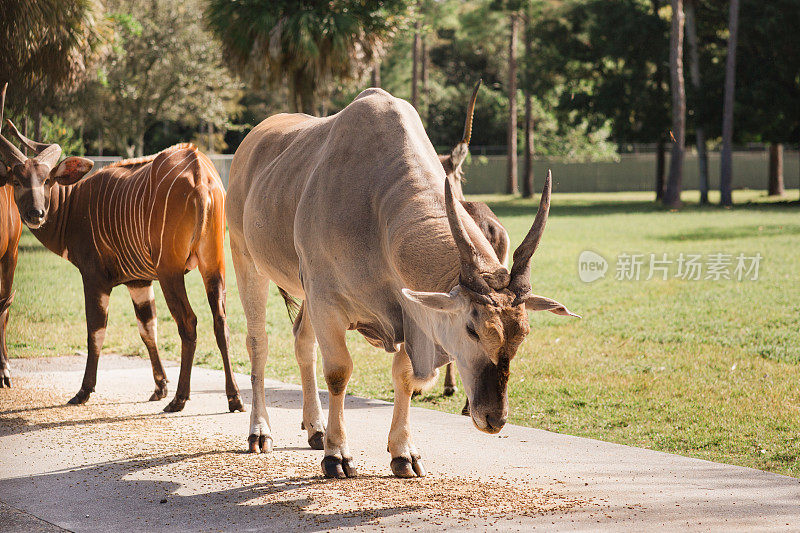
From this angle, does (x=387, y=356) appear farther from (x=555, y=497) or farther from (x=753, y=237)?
(x=753, y=237)

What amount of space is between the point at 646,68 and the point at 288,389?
34958 mm

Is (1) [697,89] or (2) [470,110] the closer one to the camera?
(2) [470,110]

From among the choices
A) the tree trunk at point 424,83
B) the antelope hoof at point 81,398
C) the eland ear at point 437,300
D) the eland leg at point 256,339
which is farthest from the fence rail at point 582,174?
the eland ear at point 437,300

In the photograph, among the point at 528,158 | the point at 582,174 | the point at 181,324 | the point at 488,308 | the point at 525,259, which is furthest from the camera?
the point at 582,174

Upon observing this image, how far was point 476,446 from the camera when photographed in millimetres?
6375

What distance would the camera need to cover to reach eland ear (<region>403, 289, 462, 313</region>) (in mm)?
4223

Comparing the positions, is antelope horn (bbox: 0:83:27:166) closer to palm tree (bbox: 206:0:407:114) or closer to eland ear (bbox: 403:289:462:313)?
eland ear (bbox: 403:289:462:313)

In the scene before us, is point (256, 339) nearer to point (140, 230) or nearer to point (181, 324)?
point (181, 324)

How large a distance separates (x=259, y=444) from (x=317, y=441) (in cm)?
41

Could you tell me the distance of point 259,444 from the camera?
640cm

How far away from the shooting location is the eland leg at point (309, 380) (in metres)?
6.43

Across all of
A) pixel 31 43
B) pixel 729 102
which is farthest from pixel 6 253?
pixel 729 102

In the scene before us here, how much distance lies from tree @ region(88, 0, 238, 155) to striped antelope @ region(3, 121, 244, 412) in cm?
2755

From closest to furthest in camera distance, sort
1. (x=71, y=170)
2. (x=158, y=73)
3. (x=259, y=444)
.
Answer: (x=259, y=444)
(x=71, y=170)
(x=158, y=73)
